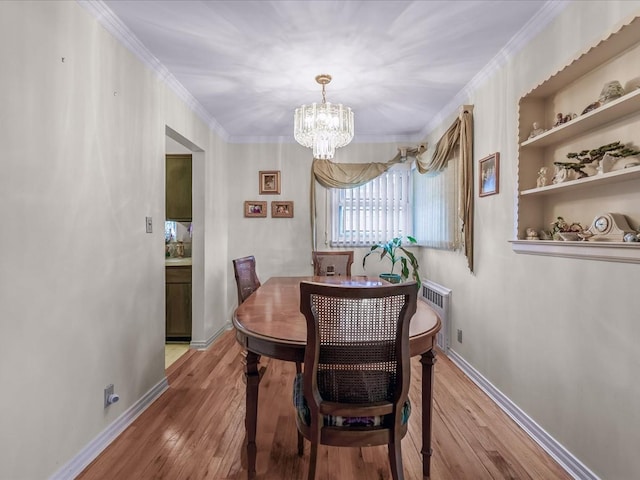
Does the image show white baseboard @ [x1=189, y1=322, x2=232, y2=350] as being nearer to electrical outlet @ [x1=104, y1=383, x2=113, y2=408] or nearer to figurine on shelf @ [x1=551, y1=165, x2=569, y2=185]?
electrical outlet @ [x1=104, y1=383, x2=113, y2=408]

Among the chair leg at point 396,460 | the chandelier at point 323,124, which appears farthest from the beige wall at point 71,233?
the chair leg at point 396,460

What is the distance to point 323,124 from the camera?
2.68 m

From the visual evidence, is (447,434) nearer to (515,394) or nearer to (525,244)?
(515,394)

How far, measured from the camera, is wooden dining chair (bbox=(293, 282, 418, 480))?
50.6 inches

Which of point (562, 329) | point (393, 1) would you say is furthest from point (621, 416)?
point (393, 1)

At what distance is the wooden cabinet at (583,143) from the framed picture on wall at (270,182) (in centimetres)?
291

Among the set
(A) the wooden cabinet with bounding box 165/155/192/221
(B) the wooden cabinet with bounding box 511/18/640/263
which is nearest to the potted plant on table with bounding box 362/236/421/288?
(B) the wooden cabinet with bounding box 511/18/640/263

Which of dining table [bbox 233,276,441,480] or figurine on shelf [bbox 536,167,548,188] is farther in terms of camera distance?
figurine on shelf [bbox 536,167,548,188]

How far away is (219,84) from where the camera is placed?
115 inches

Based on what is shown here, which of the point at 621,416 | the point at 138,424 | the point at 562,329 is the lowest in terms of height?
the point at 138,424

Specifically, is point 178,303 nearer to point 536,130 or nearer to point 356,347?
point 356,347

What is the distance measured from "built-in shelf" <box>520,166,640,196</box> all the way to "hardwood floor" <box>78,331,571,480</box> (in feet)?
4.72

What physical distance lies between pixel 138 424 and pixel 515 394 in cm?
244

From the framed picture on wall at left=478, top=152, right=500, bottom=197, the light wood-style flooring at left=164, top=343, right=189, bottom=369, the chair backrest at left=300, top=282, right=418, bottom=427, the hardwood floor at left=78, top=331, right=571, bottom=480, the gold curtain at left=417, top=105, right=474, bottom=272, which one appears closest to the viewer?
the chair backrest at left=300, top=282, right=418, bottom=427
